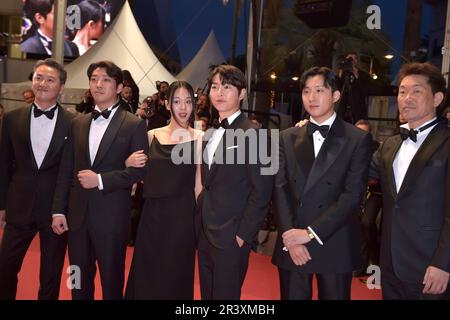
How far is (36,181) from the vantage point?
3.34m

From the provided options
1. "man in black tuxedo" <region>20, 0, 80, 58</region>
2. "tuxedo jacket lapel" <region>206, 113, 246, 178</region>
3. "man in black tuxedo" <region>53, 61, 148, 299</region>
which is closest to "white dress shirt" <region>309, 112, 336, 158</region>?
"tuxedo jacket lapel" <region>206, 113, 246, 178</region>

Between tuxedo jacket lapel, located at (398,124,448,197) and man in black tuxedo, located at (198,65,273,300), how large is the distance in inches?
27.7

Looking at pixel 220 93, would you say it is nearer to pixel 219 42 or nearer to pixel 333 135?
pixel 333 135

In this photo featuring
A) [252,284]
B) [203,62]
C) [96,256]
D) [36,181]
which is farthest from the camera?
[203,62]

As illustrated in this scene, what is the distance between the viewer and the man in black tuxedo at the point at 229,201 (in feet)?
9.14

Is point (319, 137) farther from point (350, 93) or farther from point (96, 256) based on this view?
point (350, 93)

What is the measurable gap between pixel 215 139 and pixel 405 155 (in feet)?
3.39

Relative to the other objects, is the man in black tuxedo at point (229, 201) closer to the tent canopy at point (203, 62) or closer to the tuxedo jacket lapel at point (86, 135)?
the tuxedo jacket lapel at point (86, 135)

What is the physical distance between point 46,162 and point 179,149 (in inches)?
33.7

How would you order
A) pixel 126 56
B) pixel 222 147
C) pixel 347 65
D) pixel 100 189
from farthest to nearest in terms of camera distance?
1. pixel 126 56
2. pixel 347 65
3. pixel 100 189
4. pixel 222 147

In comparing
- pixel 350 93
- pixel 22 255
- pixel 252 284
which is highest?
pixel 350 93

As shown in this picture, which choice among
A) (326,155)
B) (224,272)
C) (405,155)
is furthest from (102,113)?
(405,155)

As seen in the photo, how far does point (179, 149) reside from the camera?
328 centimetres

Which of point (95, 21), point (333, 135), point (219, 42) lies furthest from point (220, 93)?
point (95, 21)
